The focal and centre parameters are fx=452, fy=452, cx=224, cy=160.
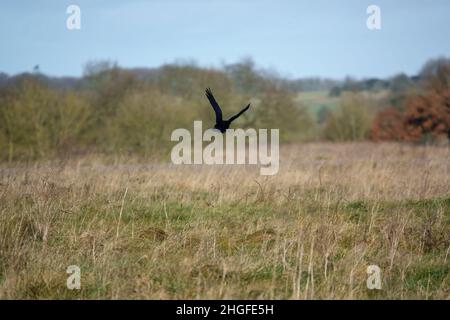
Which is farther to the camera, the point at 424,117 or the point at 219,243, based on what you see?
the point at 424,117

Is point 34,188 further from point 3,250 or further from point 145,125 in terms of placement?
point 145,125

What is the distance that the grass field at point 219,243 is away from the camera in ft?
13.9

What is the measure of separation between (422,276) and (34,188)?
548 cm

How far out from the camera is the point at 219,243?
542cm

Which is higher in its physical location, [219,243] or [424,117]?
[424,117]

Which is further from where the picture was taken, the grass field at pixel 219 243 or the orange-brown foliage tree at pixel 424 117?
the orange-brown foliage tree at pixel 424 117

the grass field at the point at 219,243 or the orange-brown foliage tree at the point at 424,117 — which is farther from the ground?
the orange-brown foliage tree at the point at 424,117

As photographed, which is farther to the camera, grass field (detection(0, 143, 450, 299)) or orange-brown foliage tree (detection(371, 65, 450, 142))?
orange-brown foliage tree (detection(371, 65, 450, 142))

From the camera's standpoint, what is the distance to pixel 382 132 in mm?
33906

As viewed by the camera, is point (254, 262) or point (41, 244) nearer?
point (254, 262)

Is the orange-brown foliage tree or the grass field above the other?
the orange-brown foliage tree

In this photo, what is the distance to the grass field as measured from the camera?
4238 millimetres
